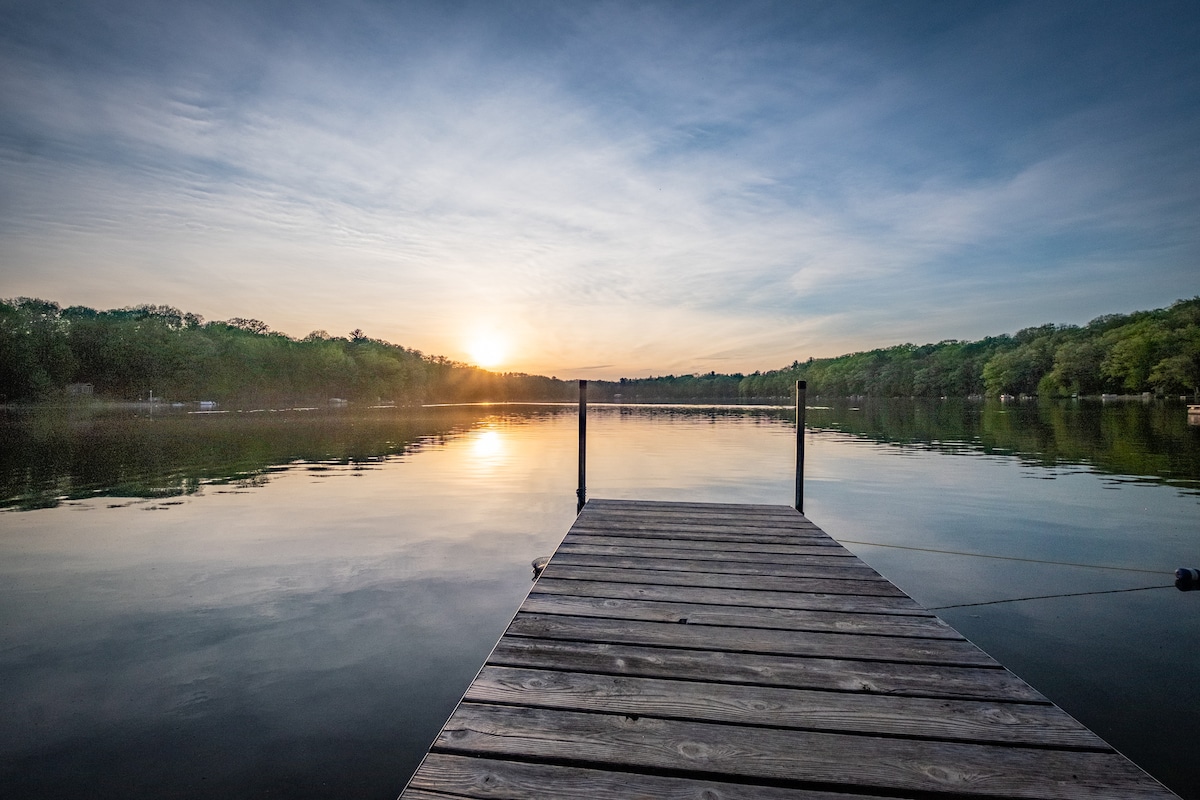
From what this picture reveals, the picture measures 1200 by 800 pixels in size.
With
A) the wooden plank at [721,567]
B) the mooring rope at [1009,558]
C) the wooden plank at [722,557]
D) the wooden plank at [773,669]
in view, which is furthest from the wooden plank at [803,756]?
the mooring rope at [1009,558]

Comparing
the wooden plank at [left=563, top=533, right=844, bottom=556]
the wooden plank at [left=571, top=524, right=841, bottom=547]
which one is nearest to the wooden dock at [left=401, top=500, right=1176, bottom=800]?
the wooden plank at [left=563, top=533, right=844, bottom=556]

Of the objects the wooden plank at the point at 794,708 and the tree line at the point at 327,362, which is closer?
the wooden plank at the point at 794,708

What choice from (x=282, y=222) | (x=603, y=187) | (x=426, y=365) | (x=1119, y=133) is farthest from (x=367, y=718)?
(x=426, y=365)

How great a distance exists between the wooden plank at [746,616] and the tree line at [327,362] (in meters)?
48.4

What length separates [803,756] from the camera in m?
2.22

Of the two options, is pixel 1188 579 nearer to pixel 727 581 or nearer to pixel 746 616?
pixel 727 581

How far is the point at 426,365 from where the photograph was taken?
15250 cm

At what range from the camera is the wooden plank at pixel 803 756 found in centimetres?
204

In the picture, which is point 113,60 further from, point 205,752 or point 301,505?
point 205,752

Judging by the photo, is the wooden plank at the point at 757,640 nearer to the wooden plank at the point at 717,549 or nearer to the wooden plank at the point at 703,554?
the wooden plank at the point at 703,554

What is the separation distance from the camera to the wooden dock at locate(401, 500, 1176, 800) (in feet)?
6.74

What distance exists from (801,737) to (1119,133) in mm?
43855

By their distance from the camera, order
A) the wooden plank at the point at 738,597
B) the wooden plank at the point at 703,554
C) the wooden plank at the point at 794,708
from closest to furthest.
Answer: the wooden plank at the point at 794,708, the wooden plank at the point at 738,597, the wooden plank at the point at 703,554

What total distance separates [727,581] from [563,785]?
9.61 feet
